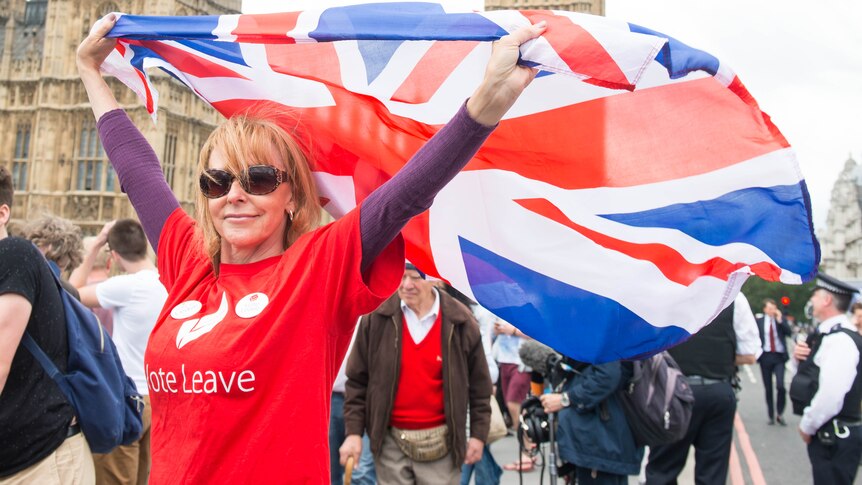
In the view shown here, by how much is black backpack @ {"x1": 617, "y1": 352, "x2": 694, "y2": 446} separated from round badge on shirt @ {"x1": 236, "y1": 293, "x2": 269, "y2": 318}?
3.32 meters

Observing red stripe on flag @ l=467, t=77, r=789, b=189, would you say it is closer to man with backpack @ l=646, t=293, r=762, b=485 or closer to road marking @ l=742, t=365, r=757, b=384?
man with backpack @ l=646, t=293, r=762, b=485

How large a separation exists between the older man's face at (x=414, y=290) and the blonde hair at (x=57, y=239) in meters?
1.79

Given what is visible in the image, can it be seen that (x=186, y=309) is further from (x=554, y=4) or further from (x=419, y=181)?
(x=554, y=4)

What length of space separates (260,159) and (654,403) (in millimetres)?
3512

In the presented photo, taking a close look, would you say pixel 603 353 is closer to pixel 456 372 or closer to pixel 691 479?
pixel 456 372

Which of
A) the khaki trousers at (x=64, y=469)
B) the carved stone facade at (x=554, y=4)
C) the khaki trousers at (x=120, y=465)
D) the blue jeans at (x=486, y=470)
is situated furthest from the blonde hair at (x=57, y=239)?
the carved stone facade at (x=554, y=4)

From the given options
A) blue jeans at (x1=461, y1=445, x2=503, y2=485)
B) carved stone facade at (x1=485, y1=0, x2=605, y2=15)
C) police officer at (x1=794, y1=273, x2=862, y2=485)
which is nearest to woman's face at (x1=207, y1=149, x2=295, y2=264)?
blue jeans at (x1=461, y1=445, x2=503, y2=485)

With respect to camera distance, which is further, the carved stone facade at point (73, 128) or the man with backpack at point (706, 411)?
the carved stone facade at point (73, 128)

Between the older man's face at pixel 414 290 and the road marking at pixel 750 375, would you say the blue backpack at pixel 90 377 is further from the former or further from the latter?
the road marking at pixel 750 375

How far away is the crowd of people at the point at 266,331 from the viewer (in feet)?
5.36

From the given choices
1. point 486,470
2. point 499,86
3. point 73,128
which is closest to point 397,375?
point 486,470

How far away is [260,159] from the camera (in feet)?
5.98

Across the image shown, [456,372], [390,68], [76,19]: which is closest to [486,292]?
[390,68]

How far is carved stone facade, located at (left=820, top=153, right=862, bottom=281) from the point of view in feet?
236
